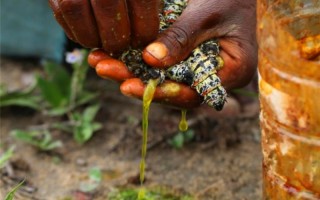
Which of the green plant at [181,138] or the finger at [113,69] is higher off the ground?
the finger at [113,69]

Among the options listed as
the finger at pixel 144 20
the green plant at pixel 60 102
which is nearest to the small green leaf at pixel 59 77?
the green plant at pixel 60 102

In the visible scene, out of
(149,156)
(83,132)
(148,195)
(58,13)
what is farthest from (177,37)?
(83,132)

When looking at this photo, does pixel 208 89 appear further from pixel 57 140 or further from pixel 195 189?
pixel 57 140

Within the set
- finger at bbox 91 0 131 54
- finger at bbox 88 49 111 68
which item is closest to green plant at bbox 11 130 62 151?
finger at bbox 88 49 111 68

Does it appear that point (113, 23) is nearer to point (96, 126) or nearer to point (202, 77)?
point (202, 77)

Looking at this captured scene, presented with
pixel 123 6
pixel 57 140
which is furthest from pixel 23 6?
pixel 123 6

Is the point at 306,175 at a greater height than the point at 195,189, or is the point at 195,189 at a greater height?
the point at 306,175

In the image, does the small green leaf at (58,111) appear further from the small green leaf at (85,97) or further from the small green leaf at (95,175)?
the small green leaf at (95,175)
